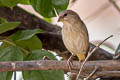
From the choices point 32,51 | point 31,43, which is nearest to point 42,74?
point 32,51

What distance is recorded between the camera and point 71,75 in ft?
4.03

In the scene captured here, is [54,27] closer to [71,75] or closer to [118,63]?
[71,75]

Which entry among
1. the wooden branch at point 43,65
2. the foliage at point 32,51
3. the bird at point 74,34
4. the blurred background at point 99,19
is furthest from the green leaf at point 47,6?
the blurred background at point 99,19

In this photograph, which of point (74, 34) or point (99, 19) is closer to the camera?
point (74, 34)

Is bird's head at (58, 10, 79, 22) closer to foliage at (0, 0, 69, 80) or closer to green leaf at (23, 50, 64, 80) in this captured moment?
foliage at (0, 0, 69, 80)

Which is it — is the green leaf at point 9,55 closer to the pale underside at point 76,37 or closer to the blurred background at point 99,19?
the pale underside at point 76,37

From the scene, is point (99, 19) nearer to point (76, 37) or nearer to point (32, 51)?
point (76, 37)

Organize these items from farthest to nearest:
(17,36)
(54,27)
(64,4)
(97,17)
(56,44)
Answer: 1. (97,17)
2. (54,27)
3. (56,44)
4. (17,36)
5. (64,4)

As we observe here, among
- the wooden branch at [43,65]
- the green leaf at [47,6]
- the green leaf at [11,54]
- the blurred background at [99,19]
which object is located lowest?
the blurred background at [99,19]

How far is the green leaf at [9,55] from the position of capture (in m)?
1.13

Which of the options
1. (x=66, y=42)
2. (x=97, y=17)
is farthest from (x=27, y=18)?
(x=97, y=17)

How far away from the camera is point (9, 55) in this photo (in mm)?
1169

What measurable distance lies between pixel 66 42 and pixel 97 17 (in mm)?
2052

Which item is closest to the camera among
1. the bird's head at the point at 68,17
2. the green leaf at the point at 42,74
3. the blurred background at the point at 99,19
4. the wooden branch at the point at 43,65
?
Answer: the wooden branch at the point at 43,65
